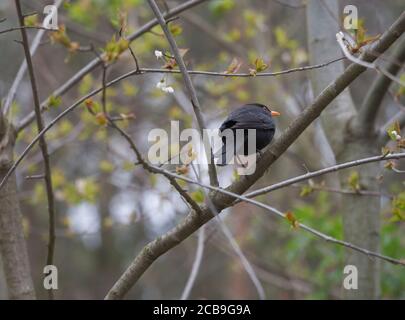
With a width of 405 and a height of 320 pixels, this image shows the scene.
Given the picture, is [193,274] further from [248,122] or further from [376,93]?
[376,93]

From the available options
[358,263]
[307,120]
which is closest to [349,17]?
[307,120]

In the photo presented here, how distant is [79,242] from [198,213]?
868 centimetres

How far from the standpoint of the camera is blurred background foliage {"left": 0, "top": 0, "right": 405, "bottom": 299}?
4891 mm

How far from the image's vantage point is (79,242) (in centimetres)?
1076

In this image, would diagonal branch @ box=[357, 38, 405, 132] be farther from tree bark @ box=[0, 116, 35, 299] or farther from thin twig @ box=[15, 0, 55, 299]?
tree bark @ box=[0, 116, 35, 299]

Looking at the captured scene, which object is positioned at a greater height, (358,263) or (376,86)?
(376,86)

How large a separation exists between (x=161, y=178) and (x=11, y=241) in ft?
7.24

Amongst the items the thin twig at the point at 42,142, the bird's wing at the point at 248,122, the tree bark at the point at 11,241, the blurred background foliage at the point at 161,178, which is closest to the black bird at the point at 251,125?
the bird's wing at the point at 248,122

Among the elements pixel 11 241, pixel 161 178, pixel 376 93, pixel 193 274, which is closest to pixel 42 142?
pixel 11 241

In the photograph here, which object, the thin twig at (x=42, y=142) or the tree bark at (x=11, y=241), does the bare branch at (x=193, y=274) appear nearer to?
the thin twig at (x=42, y=142)

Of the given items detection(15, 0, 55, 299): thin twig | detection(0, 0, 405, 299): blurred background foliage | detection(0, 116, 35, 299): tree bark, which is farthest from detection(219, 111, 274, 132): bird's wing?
detection(0, 116, 35, 299): tree bark

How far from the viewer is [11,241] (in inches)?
120

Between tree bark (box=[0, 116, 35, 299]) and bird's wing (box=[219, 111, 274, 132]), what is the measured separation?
1.08 m
